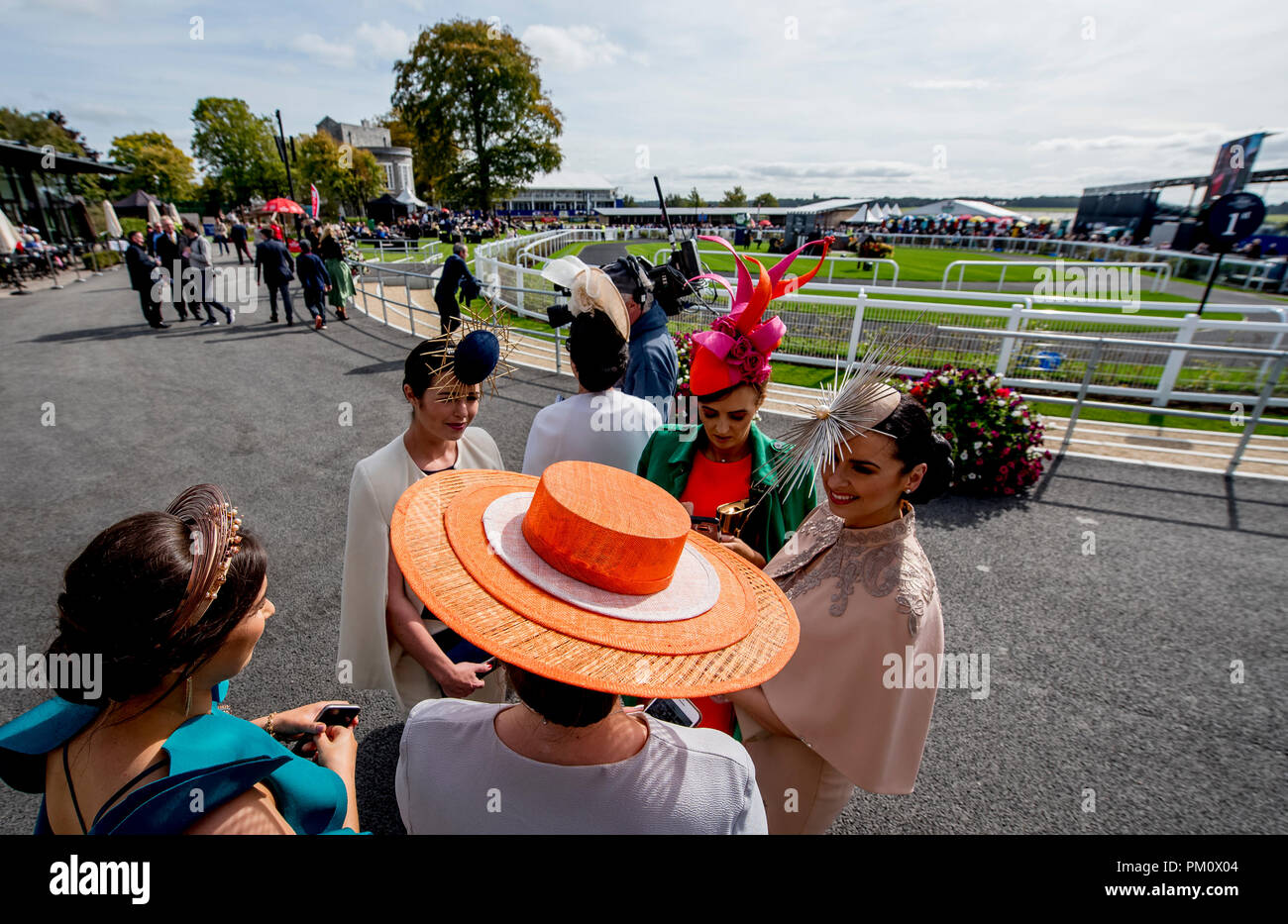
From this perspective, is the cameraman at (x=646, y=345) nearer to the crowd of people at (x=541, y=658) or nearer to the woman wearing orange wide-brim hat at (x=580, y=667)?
the crowd of people at (x=541, y=658)

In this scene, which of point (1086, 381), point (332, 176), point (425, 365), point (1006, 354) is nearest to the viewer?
point (425, 365)

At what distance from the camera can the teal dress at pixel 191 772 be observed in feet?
3.56

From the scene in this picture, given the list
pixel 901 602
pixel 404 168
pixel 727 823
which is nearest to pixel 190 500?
pixel 727 823

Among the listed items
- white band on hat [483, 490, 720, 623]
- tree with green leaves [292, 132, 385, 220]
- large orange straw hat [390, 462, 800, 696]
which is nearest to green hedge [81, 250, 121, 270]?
tree with green leaves [292, 132, 385, 220]

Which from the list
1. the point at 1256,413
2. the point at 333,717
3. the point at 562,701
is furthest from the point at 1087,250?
the point at 333,717

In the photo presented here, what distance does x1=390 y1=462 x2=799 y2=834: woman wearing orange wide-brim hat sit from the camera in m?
1.16

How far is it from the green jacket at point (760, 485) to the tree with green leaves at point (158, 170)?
7055 centimetres

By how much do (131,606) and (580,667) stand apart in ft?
3.20

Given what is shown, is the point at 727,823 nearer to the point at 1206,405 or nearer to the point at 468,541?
the point at 468,541

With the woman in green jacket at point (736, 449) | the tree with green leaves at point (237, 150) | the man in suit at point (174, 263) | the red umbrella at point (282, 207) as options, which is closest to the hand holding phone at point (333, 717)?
the woman in green jacket at point (736, 449)

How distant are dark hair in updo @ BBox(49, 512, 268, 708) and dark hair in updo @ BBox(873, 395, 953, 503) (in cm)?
202

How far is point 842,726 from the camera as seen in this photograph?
1925 millimetres

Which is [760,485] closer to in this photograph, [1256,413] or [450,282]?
[1256,413]

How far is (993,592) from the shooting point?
14.6ft
